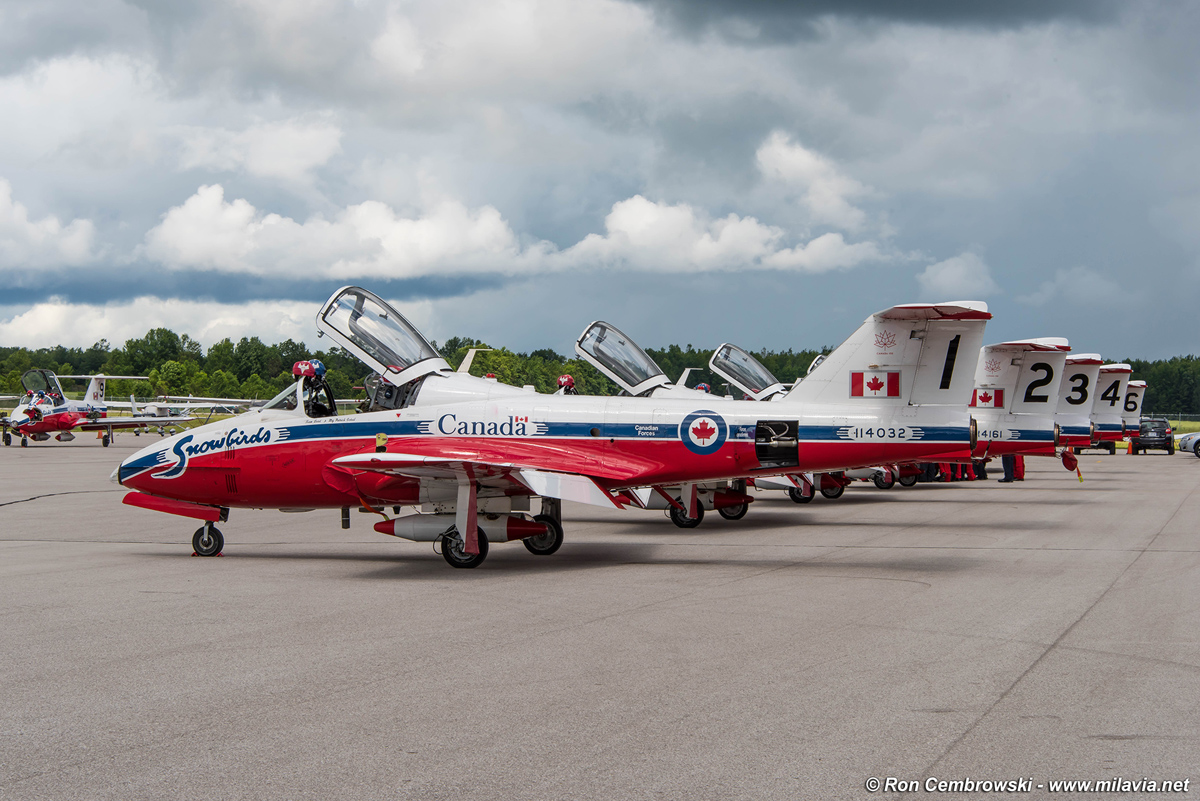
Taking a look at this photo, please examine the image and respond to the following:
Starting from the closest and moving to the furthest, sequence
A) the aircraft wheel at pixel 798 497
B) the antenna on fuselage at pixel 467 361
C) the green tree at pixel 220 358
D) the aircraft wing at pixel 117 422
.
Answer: the antenna on fuselage at pixel 467 361 < the aircraft wheel at pixel 798 497 < the aircraft wing at pixel 117 422 < the green tree at pixel 220 358

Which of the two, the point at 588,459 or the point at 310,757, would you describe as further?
the point at 588,459

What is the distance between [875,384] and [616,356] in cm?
715

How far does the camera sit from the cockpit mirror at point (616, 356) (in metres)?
17.8

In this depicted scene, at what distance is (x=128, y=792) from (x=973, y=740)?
4.10 m

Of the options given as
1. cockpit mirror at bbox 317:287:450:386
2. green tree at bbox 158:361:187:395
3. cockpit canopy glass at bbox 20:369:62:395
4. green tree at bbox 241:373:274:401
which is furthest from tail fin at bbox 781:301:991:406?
green tree at bbox 158:361:187:395

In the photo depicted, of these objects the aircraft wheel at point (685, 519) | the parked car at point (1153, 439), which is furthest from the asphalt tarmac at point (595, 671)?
the parked car at point (1153, 439)

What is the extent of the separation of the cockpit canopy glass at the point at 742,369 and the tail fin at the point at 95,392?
142 feet

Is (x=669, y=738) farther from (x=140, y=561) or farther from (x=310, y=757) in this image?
(x=140, y=561)

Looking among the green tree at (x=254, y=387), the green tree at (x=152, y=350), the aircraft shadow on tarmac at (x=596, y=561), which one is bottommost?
the aircraft shadow on tarmac at (x=596, y=561)

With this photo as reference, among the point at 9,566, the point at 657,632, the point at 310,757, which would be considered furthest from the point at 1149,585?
the point at 9,566

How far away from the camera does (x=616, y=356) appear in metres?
17.9

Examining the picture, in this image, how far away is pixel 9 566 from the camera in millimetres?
11250

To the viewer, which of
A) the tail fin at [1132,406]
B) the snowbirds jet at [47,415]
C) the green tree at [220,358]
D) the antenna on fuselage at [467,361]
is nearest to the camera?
the antenna on fuselage at [467,361]

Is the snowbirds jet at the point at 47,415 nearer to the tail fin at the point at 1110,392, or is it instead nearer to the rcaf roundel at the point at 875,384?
the tail fin at the point at 1110,392
